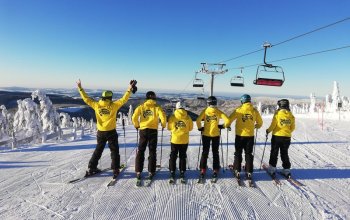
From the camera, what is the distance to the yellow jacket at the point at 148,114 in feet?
24.4

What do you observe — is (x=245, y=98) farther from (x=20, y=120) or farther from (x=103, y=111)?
(x=20, y=120)

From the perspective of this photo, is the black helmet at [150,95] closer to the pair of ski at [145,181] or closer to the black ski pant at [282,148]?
the pair of ski at [145,181]

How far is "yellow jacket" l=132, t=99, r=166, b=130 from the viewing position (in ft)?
24.4

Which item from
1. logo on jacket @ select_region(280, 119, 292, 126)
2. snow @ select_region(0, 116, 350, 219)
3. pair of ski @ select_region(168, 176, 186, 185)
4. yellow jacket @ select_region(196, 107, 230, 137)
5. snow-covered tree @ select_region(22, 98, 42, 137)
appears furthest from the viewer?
snow-covered tree @ select_region(22, 98, 42, 137)

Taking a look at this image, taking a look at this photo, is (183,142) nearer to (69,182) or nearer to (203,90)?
(69,182)

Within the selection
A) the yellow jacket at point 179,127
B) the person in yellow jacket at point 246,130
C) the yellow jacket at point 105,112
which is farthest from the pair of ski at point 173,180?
the yellow jacket at point 105,112

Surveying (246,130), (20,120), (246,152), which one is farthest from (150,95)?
(20,120)

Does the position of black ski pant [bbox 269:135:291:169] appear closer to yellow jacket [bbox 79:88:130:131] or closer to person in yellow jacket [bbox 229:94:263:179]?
person in yellow jacket [bbox 229:94:263:179]

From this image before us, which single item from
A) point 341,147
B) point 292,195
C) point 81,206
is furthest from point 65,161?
point 341,147

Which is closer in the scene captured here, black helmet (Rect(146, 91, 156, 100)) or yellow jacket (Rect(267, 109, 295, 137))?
black helmet (Rect(146, 91, 156, 100))

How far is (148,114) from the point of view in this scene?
7461 mm

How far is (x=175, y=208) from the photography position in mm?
5766

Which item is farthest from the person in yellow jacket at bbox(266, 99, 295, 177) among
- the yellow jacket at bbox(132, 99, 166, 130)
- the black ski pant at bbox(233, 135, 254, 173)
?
the yellow jacket at bbox(132, 99, 166, 130)

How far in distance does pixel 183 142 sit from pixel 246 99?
202cm
